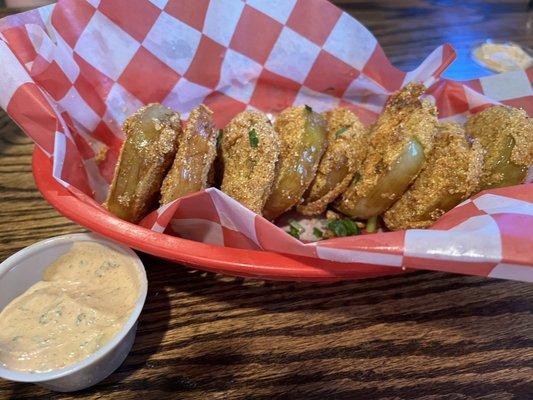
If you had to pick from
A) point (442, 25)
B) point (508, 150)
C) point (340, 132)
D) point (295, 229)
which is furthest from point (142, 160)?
point (442, 25)

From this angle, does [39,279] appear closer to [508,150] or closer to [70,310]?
[70,310]

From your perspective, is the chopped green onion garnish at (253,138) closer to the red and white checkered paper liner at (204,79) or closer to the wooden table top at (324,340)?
the red and white checkered paper liner at (204,79)

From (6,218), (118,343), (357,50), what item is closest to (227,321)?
(118,343)

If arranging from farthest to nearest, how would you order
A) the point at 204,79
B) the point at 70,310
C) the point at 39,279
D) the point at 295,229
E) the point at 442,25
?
the point at 442,25 → the point at 204,79 → the point at 295,229 → the point at 39,279 → the point at 70,310

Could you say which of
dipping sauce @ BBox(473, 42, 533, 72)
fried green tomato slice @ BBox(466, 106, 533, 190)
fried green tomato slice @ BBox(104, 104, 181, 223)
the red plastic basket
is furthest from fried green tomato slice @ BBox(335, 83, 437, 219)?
dipping sauce @ BBox(473, 42, 533, 72)

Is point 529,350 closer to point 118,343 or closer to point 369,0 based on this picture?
point 118,343

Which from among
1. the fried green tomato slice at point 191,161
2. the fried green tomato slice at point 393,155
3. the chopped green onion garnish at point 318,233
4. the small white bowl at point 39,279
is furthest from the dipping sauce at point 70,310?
the fried green tomato slice at point 393,155
